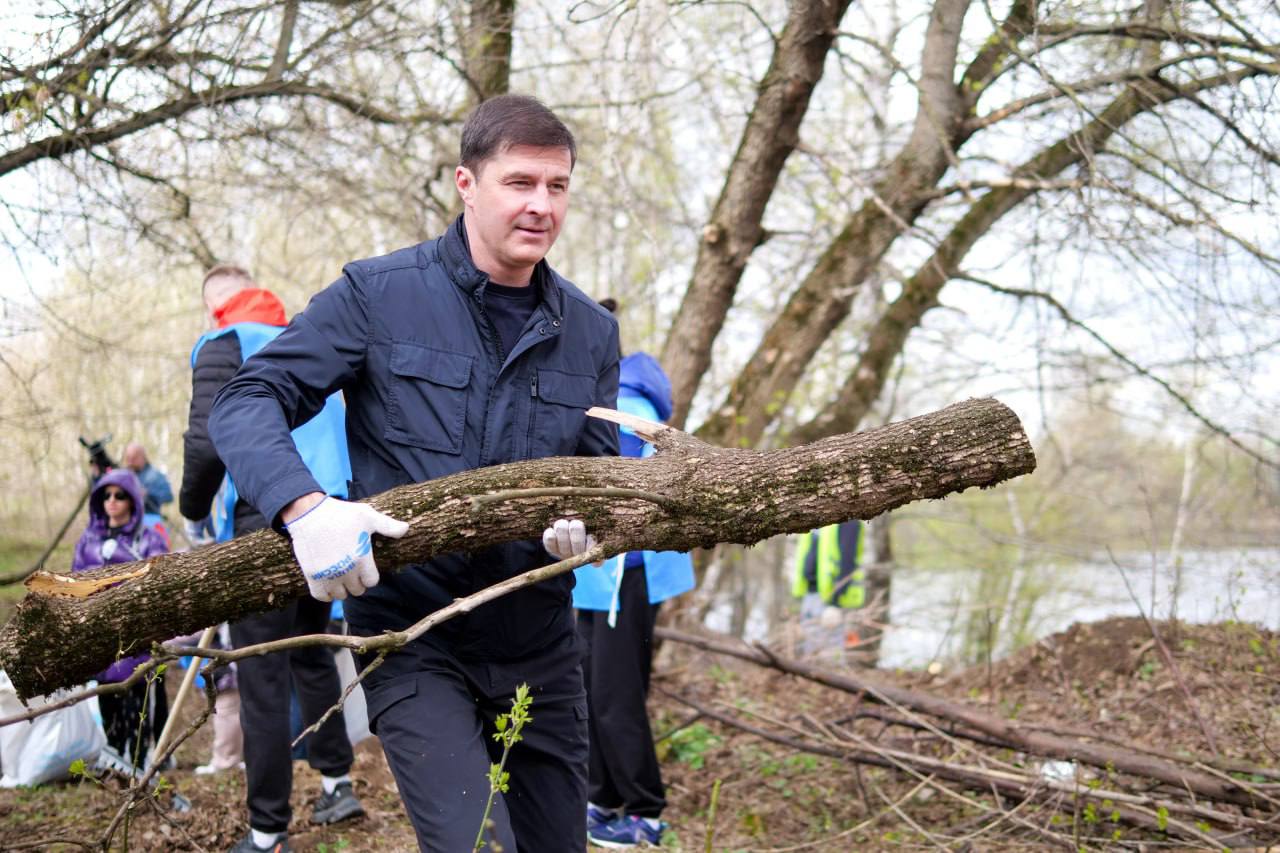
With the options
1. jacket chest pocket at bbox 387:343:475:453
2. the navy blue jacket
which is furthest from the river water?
jacket chest pocket at bbox 387:343:475:453

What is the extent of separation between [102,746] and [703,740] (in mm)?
3276

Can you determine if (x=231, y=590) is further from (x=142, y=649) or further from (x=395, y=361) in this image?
(x=395, y=361)

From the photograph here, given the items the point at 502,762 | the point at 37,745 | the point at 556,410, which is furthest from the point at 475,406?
the point at 37,745

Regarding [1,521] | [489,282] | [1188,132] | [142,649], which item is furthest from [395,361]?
[1,521]

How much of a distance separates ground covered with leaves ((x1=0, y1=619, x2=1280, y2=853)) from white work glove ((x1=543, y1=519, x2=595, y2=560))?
1569 mm

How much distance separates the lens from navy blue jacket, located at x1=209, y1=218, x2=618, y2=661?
2.59m

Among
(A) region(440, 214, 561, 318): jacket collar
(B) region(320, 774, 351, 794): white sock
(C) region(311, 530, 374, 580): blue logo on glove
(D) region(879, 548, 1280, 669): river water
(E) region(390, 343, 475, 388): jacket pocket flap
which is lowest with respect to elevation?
(D) region(879, 548, 1280, 669): river water

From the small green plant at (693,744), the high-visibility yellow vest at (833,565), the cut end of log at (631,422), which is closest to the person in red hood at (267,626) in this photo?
the cut end of log at (631,422)

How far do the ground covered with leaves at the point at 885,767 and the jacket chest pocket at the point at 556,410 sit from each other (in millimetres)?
Result: 1688

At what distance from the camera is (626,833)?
15.4 ft

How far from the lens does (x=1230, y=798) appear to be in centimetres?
422

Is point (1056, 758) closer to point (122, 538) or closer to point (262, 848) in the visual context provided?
point (262, 848)

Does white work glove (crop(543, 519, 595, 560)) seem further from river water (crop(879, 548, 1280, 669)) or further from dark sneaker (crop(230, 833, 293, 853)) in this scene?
river water (crop(879, 548, 1280, 669))

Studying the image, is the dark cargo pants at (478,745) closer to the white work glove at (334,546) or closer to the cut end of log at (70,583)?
the white work glove at (334,546)
